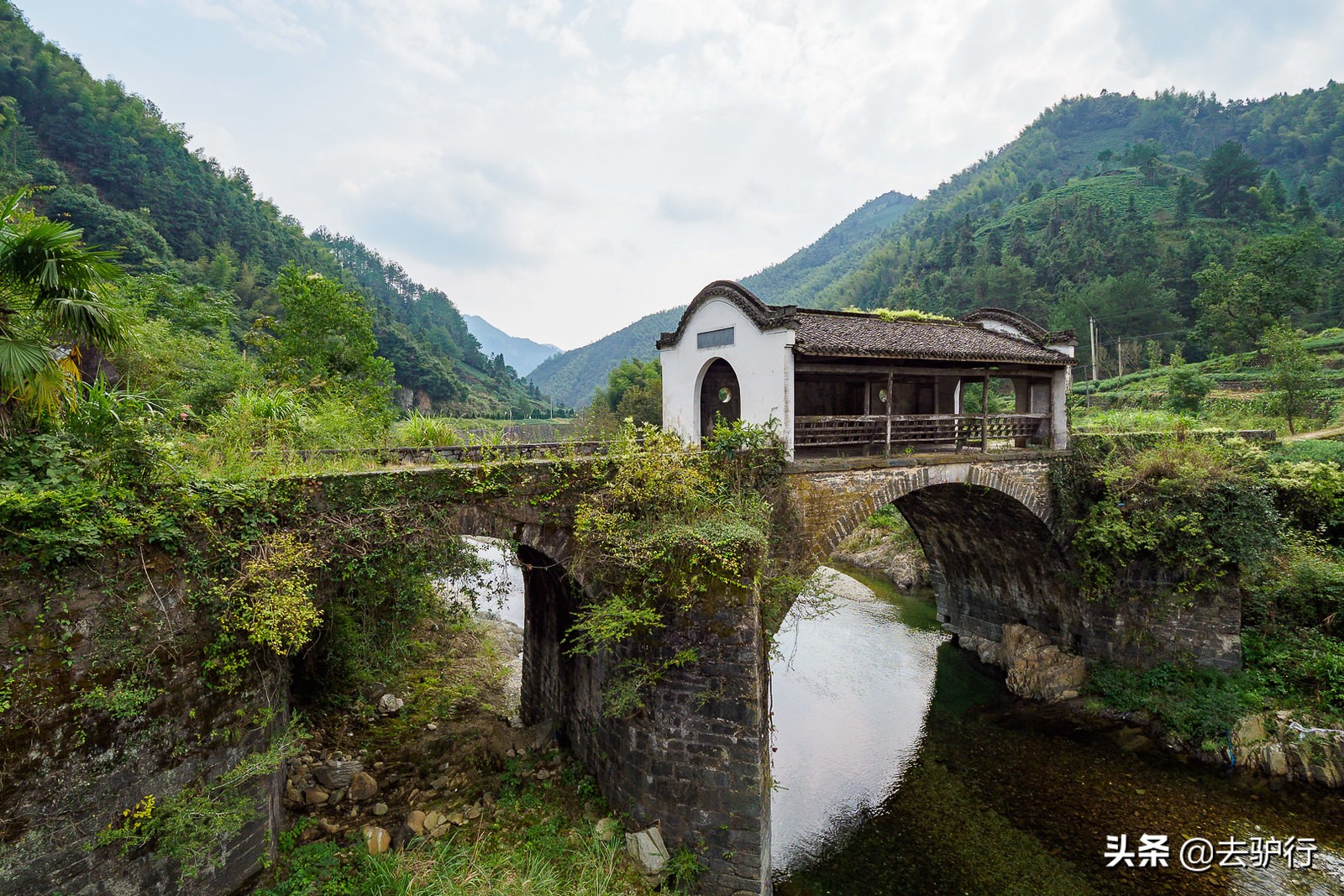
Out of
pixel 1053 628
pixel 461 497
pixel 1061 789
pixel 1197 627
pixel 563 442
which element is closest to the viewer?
pixel 461 497

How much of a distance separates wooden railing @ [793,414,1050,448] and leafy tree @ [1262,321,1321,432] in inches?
580

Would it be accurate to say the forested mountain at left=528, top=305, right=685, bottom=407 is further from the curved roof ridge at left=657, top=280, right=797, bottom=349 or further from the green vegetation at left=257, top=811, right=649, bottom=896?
the green vegetation at left=257, top=811, right=649, bottom=896

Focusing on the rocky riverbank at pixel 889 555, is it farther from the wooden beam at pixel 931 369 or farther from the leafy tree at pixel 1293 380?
the leafy tree at pixel 1293 380

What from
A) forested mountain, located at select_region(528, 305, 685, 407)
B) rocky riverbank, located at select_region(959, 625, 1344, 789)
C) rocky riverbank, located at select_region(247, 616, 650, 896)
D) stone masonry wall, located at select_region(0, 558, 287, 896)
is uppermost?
forested mountain, located at select_region(528, 305, 685, 407)

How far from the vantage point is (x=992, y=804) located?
1020 cm

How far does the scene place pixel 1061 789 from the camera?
10.6 metres

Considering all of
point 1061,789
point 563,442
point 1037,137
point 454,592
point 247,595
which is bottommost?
point 1061,789

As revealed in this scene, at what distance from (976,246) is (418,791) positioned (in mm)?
64570

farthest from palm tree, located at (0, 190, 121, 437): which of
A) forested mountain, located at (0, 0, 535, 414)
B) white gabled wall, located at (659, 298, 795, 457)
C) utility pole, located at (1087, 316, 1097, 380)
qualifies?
utility pole, located at (1087, 316, 1097, 380)

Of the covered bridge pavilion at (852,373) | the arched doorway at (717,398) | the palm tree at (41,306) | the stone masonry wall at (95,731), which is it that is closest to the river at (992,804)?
the stone masonry wall at (95,731)

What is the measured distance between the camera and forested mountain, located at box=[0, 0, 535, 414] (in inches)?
1323

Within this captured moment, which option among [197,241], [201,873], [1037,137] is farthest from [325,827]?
[1037,137]

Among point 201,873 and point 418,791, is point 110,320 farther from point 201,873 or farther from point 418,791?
point 418,791

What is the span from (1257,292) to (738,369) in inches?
1515
